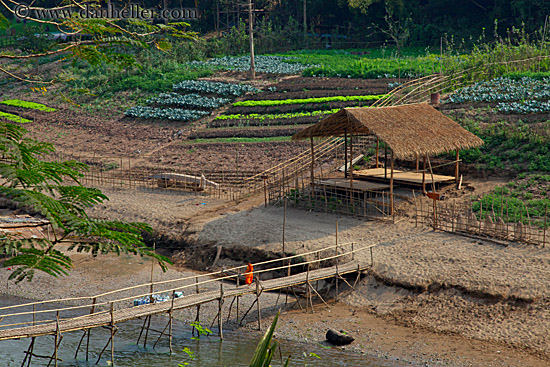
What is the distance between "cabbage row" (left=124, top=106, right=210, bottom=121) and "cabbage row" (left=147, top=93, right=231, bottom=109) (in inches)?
32.1

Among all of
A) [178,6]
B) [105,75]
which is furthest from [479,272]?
[178,6]

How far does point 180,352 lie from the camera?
15.5 m

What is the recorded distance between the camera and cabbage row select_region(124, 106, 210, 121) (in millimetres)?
37656

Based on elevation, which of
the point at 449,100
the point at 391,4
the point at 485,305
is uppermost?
the point at 391,4

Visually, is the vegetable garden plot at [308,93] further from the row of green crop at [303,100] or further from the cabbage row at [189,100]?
the cabbage row at [189,100]

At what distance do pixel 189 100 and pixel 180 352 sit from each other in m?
26.1

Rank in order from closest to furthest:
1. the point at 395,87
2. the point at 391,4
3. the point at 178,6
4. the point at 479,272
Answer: the point at 479,272 → the point at 395,87 → the point at 391,4 → the point at 178,6

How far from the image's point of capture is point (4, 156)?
614cm

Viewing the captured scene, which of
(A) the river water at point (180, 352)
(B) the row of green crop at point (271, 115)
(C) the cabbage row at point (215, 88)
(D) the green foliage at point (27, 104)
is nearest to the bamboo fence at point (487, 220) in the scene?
(A) the river water at point (180, 352)

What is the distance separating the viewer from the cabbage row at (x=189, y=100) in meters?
39.0

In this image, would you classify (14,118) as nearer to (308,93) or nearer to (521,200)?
(308,93)

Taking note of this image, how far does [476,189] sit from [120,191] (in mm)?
14948

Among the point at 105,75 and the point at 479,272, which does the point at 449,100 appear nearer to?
the point at 479,272

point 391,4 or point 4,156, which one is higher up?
point 391,4
